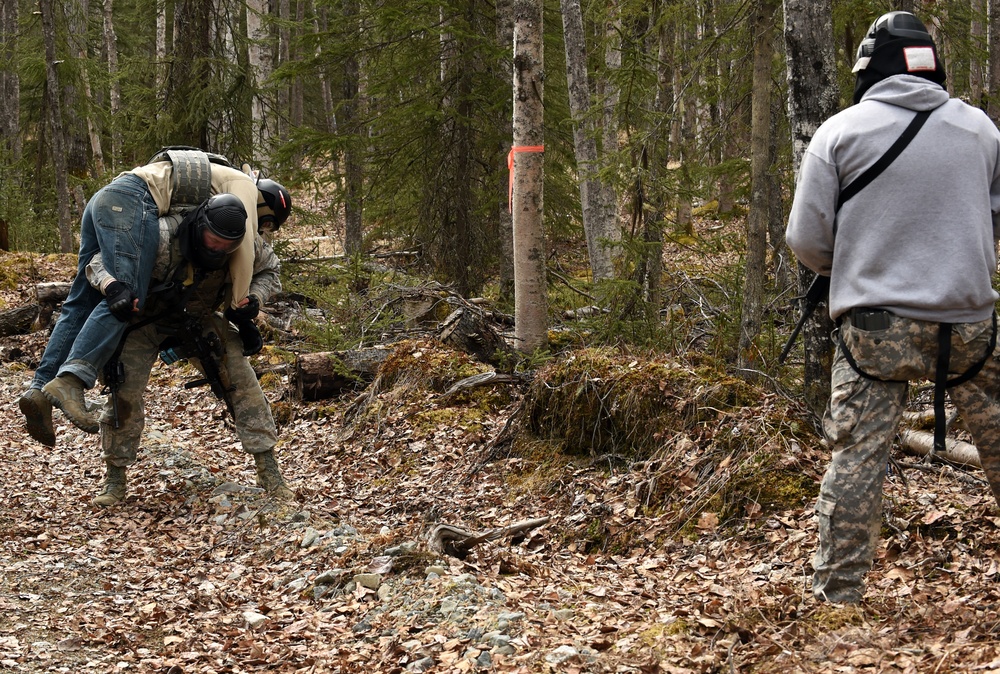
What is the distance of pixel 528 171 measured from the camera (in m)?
8.34

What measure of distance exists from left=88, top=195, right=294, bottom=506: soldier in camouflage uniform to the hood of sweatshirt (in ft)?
14.9

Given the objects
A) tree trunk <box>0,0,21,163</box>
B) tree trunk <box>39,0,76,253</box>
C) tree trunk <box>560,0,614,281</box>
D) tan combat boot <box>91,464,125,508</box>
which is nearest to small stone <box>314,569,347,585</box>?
tan combat boot <box>91,464,125,508</box>

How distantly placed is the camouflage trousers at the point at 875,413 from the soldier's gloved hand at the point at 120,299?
178 inches

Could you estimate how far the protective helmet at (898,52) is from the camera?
358 centimetres

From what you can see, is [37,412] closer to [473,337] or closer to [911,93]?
[473,337]

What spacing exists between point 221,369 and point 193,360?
264 millimetres

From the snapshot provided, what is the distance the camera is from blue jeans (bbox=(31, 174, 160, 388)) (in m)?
5.93

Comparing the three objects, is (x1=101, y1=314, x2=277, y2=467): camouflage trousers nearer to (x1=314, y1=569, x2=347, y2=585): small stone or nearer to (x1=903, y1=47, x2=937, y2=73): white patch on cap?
(x1=314, y1=569, x2=347, y2=585): small stone

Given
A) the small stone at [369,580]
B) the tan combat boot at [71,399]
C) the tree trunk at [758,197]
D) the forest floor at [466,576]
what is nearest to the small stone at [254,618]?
the forest floor at [466,576]

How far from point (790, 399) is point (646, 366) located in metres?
1.11

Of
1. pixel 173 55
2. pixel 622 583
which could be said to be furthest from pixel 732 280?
pixel 173 55

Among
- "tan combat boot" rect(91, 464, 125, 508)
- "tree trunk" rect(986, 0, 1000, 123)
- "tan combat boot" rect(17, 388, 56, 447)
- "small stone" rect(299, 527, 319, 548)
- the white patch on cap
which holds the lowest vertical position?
"small stone" rect(299, 527, 319, 548)

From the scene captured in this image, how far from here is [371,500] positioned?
22.8 feet

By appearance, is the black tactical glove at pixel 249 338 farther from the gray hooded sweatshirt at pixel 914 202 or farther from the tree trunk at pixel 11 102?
the tree trunk at pixel 11 102
